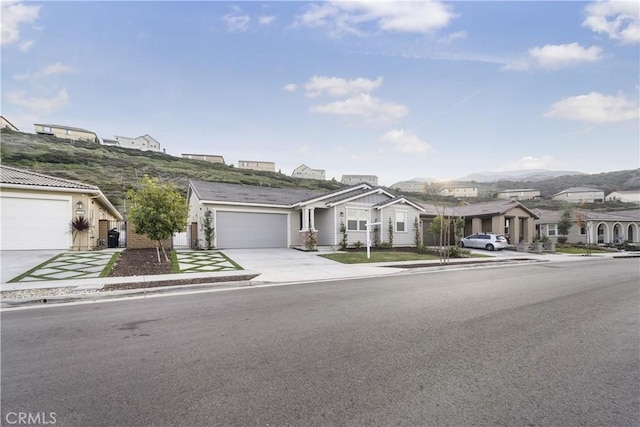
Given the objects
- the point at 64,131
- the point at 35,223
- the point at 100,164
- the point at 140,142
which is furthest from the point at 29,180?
the point at 140,142

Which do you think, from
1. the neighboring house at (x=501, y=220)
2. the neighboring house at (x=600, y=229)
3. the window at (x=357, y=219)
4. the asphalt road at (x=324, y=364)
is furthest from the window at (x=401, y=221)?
the neighboring house at (x=600, y=229)

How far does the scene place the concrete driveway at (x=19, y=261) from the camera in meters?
10.9

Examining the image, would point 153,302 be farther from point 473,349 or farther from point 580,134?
point 580,134

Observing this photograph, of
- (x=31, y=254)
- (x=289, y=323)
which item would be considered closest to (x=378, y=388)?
(x=289, y=323)

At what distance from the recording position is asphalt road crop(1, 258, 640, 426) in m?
2.77

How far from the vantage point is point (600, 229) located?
3800cm

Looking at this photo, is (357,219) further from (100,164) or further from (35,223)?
(100,164)

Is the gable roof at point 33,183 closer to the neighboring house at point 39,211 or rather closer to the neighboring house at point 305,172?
the neighboring house at point 39,211

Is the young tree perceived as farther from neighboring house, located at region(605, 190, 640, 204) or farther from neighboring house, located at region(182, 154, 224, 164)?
neighboring house, located at region(605, 190, 640, 204)

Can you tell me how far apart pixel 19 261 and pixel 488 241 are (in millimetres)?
31297

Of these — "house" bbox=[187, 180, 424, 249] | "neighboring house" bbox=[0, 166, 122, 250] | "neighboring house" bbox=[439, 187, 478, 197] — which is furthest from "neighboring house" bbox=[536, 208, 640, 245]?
"neighboring house" bbox=[439, 187, 478, 197]

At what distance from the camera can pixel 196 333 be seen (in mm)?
5016

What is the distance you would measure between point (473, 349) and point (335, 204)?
1842 cm

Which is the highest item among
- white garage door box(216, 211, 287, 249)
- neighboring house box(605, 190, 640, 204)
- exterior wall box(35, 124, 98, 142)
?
exterior wall box(35, 124, 98, 142)
